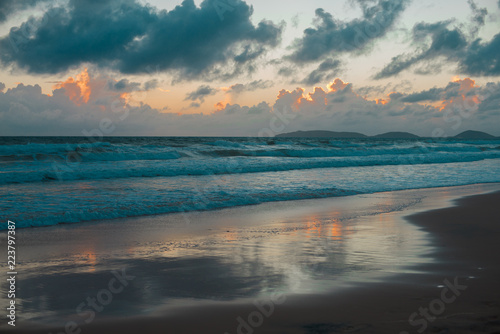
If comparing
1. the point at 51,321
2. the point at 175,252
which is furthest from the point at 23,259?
the point at 51,321

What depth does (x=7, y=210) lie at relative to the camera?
10.6m

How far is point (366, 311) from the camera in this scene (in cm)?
426

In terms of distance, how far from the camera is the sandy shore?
3.89 meters

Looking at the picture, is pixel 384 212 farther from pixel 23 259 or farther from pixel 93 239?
pixel 23 259

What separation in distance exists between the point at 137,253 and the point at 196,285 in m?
1.97

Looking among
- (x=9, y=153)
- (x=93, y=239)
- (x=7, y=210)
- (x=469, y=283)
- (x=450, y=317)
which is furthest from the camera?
(x=9, y=153)

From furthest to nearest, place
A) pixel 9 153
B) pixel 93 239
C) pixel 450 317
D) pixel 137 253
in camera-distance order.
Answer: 1. pixel 9 153
2. pixel 93 239
3. pixel 137 253
4. pixel 450 317

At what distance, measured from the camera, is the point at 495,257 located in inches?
251

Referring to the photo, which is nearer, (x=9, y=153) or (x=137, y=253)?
(x=137, y=253)

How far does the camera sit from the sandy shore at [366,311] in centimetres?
389

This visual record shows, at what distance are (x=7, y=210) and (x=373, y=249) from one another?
8.77m

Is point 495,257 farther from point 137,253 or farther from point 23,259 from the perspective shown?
point 23,259

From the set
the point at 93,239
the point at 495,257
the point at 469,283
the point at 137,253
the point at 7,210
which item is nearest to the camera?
the point at 469,283

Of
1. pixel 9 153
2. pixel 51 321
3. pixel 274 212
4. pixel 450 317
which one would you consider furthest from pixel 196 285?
pixel 9 153
